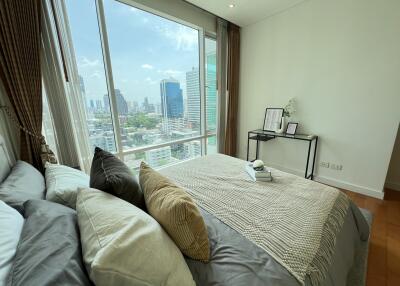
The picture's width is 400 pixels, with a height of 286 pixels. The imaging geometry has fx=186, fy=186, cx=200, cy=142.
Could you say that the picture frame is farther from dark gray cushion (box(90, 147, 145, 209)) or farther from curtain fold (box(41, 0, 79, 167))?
curtain fold (box(41, 0, 79, 167))

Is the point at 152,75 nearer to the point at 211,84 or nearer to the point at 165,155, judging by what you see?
the point at 211,84

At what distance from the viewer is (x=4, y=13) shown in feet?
4.71

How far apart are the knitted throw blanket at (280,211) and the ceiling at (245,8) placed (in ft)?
7.40

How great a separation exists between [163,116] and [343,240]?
2.48 metres

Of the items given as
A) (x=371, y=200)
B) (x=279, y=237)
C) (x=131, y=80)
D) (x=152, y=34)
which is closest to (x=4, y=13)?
(x=131, y=80)

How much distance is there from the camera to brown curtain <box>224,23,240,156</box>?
319 cm

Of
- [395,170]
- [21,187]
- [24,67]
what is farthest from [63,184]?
[395,170]

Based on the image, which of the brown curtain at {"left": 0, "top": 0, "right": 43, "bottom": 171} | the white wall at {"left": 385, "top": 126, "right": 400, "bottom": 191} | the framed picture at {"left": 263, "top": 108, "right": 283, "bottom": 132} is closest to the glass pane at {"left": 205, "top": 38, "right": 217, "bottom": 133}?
the framed picture at {"left": 263, "top": 108, "right": 283, "bottom": 132}

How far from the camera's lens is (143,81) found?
2596mm

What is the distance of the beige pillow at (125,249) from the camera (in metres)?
0.53

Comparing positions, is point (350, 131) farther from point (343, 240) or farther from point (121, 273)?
point (121, 273)

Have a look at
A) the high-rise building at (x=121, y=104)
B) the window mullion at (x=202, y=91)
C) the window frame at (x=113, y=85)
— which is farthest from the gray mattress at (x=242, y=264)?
the window mullion at (x=202, y=91)

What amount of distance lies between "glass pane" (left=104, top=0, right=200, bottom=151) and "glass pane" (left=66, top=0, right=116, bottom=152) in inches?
5.8

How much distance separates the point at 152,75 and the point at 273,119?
2.02 m
